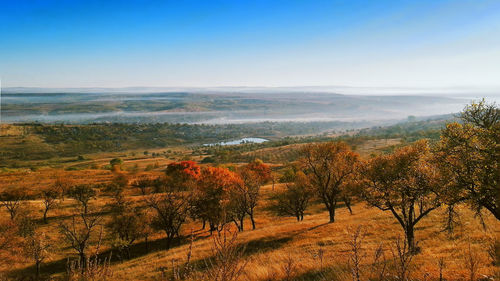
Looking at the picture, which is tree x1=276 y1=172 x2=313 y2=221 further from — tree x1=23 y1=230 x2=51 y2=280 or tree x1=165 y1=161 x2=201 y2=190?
tree x1=23 y1=230 x2=51 y2=280

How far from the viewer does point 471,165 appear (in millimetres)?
14336

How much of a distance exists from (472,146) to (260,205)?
4996 centimetres

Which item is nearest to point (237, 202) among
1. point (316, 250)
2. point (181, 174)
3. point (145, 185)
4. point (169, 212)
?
point (169, 212)

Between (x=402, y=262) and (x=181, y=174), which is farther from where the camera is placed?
(x=181, y=174)

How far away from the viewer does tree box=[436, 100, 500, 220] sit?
44.8ft

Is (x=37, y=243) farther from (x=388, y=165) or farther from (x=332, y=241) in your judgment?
(x=388, y=165)

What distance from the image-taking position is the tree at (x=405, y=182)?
1883 centimetres

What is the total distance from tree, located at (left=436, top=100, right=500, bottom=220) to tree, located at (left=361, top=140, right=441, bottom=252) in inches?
65.8

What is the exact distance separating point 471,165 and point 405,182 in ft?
18.0

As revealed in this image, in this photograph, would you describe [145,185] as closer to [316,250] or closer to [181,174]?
[181,174]

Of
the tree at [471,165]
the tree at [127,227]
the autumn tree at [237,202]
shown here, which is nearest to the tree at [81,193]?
the tree at [127,227]

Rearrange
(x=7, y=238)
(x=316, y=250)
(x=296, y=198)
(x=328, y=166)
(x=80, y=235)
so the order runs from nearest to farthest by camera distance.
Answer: (x=316, y=250) < (x=7, y=238) < (x=328, y=166) < (x=80, y=235) < (x=296, y=198)

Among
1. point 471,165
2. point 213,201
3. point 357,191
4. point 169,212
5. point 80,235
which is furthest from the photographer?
point 213,201

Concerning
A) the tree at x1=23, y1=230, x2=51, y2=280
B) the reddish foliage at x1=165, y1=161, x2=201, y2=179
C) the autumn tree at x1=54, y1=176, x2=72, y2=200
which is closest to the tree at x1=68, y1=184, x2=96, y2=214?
the autumn tree at x1=54, y1=176, x2=72, y2=200
